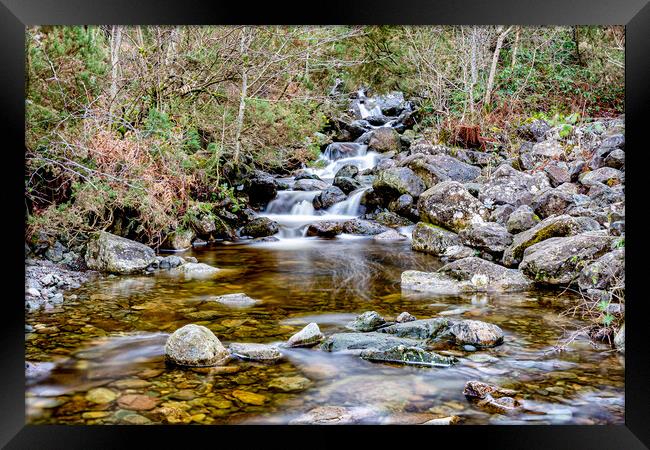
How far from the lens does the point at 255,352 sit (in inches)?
117

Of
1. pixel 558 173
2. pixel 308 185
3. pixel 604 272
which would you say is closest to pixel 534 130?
pixel 558 173

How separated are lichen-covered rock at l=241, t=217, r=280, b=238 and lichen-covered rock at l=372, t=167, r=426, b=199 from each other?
2.00 metres

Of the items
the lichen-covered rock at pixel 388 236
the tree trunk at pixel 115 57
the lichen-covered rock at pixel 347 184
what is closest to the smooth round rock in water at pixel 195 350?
the tree trunk at pixel 115 57

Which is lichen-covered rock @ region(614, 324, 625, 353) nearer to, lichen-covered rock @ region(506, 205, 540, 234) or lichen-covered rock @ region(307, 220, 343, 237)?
lichen-covered rock @ region(506, 205, 540, 234)

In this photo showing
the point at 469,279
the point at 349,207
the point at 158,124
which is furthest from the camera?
the point at 349,207

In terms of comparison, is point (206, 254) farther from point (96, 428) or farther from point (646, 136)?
point (646, 136)

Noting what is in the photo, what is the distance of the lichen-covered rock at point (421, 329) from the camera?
3254mm

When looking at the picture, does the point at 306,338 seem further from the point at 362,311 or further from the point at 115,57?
the point at 115,57

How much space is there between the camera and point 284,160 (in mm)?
8617

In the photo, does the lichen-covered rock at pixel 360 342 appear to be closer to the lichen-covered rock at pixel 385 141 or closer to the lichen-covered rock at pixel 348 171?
the lichen-covered rock at pixel 348 171

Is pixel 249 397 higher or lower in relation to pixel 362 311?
lower

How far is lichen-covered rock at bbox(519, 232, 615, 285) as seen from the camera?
4.35 meters
